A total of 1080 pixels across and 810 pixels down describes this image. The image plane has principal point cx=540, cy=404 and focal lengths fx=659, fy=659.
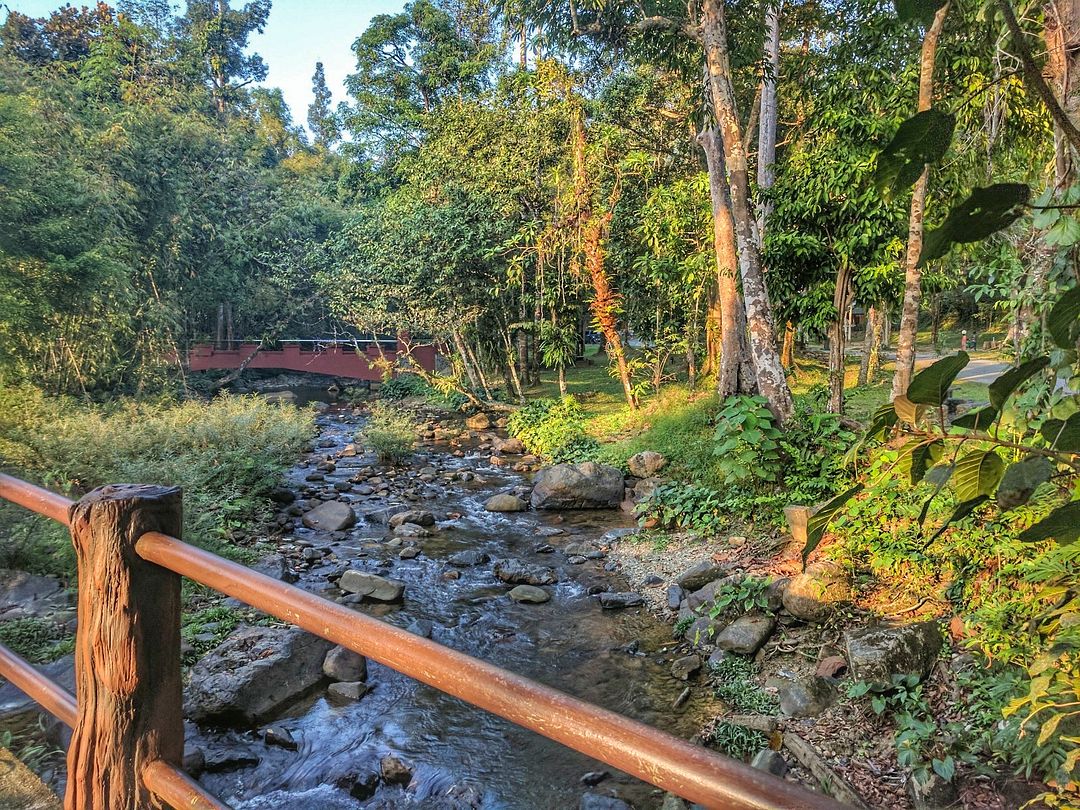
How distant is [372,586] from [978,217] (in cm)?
652

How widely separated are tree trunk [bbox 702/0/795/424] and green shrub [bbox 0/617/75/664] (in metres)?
6.25

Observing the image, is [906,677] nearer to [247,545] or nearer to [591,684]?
[591,684]

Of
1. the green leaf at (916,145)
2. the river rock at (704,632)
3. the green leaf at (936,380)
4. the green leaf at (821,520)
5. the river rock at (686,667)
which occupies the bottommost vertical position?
the river rock at (686,667)

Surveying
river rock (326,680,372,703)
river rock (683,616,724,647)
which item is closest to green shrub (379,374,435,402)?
river rock (326,680,372,703)

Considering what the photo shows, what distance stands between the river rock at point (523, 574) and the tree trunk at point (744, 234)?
2890mm

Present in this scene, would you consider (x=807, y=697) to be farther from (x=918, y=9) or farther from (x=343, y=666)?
(x=918, y=9)

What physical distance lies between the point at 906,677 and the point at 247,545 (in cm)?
660

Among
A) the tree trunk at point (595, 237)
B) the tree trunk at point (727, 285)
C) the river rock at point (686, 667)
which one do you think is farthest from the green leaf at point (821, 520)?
the tree trunk at point (595, 237)

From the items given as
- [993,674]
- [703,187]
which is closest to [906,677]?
[993,674]

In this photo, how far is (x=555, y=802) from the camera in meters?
3.81

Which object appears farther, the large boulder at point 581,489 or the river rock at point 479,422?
the river rock at point 479,422

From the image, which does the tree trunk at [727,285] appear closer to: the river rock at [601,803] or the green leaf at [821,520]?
the river rock at [601,803]

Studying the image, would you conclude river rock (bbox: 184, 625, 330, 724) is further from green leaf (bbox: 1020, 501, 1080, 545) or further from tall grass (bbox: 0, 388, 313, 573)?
green leaf (bbox: 1020, 501, 1080, 545)

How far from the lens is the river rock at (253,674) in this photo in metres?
4.44
